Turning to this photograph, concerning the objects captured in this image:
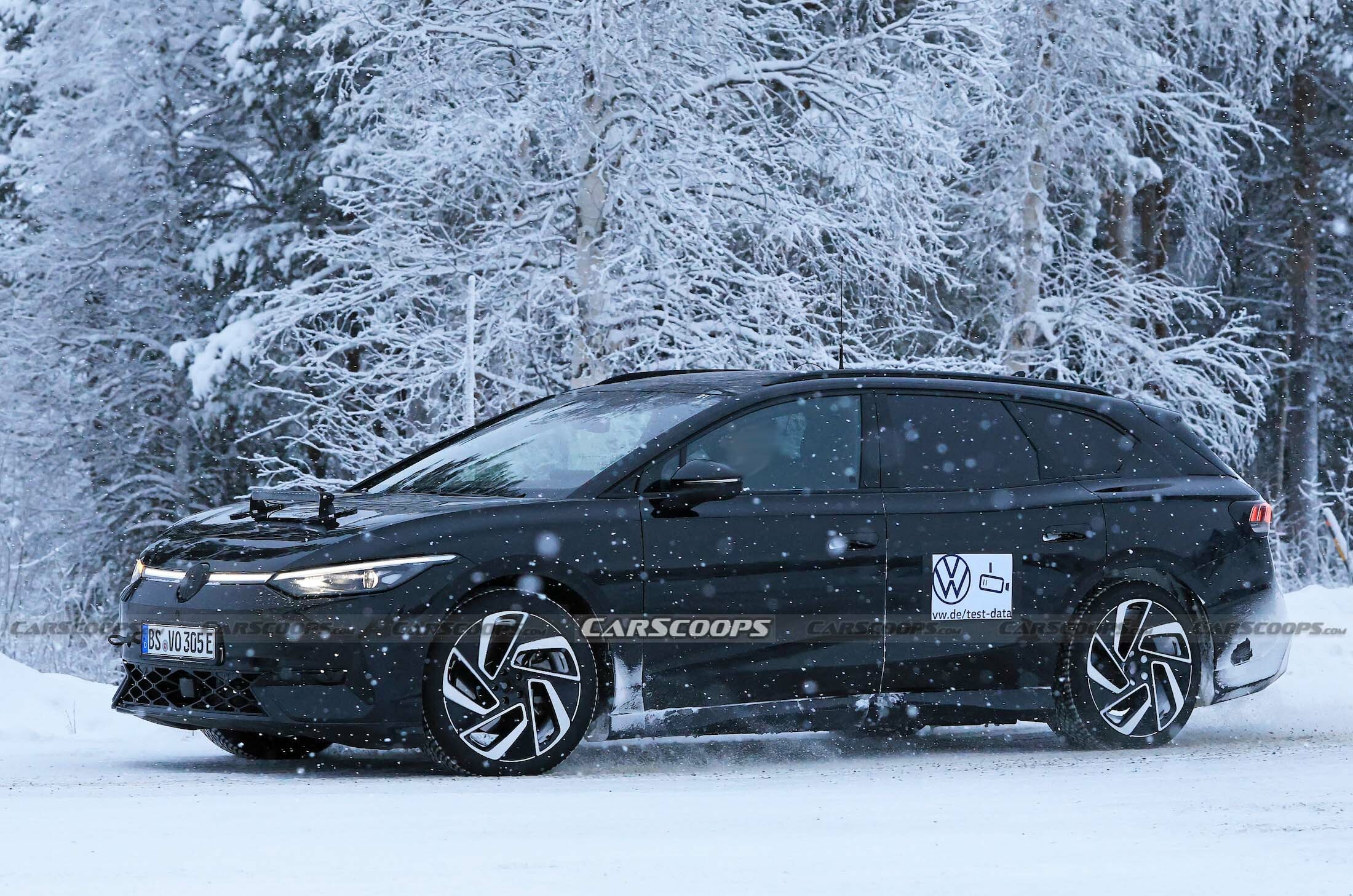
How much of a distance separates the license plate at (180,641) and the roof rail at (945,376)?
2.53 m

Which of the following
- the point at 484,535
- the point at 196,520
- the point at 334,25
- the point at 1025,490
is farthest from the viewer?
the point at 334,25

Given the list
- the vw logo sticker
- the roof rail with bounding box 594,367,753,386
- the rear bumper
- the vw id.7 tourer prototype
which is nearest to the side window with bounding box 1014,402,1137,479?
the vw id.7 tourer prototype

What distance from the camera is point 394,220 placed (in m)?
17.7

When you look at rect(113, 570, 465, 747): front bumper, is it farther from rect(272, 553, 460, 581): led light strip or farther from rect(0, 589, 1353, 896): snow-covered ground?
rect(0, 589, 1353, 896): snow-covered ground

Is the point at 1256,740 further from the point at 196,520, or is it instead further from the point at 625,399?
the point at 196,520

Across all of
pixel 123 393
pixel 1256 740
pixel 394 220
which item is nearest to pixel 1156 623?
pixel 1256 740

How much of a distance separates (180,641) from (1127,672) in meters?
3.99

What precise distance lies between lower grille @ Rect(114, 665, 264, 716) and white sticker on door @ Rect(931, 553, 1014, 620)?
2.77 metres

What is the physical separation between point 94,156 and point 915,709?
19.2 metres

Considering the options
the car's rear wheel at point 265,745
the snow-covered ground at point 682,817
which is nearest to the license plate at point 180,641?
the snow-covered ground at point 682,817

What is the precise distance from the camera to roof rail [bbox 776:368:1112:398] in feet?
27.9

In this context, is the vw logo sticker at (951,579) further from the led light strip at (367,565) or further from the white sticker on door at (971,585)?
the led light strip at (367,565)

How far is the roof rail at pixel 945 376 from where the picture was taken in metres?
8.52

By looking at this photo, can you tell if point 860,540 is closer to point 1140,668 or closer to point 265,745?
point 1140,668
